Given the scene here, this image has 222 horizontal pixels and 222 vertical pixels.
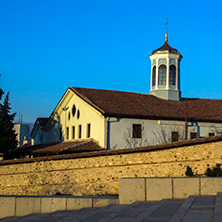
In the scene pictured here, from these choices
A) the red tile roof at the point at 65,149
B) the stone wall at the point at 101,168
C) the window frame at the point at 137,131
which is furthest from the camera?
the window frame at the point at 137,131

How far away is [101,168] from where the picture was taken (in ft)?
62.4

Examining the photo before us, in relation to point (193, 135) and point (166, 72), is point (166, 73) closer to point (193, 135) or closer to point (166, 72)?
point (166, 72)

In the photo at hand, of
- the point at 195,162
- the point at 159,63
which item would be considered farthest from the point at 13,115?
the point at 195,162

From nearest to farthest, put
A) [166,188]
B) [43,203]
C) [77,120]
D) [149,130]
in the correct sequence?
[166,188] < [43,203] < [149,130] < [77,120]

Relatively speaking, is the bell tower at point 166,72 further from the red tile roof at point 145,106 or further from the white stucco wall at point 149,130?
the white stucco wall at point 149,130

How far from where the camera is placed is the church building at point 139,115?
28.3m

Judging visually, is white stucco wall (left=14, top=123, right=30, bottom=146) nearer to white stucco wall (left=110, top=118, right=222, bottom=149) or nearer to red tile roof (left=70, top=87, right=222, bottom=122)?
red tile roof (left=70, top=87, right=222, bottom=122)

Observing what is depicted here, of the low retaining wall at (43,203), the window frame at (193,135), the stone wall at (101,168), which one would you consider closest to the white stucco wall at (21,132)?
the window frame at (193,135)

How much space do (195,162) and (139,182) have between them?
5.38m

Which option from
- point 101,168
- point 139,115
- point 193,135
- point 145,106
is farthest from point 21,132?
point 101,168

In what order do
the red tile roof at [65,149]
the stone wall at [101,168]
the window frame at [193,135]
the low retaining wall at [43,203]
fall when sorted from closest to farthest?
the low retaining wall at [43,203], the stone wall at [101,168], the red tile roof at [65,149], the window frame at [193,135]

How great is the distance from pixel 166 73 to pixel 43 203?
24243mm

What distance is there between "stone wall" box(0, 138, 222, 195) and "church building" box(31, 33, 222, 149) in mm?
6642

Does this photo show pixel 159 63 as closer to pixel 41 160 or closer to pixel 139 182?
pixel 41 160
